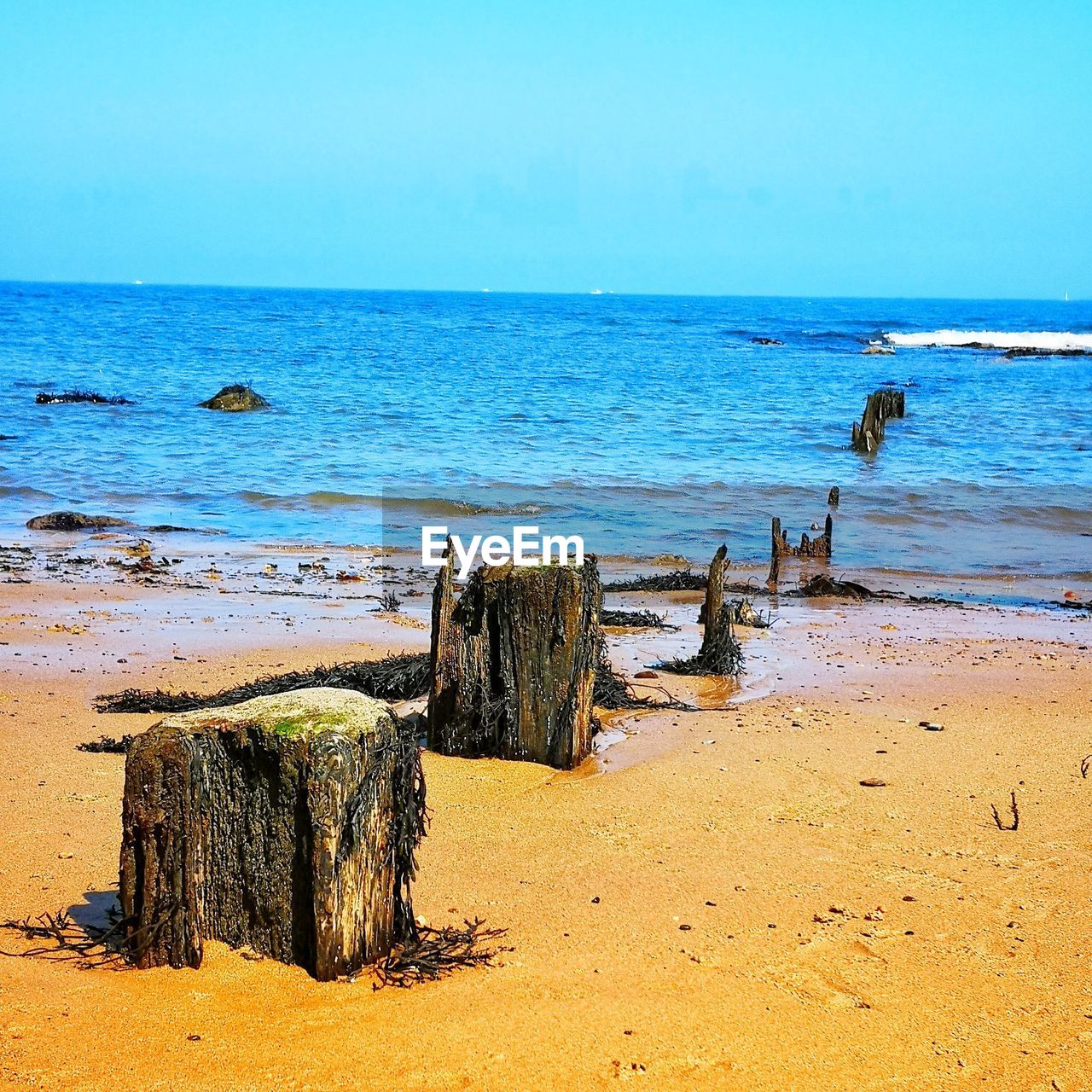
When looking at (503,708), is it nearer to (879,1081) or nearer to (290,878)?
(290,878)

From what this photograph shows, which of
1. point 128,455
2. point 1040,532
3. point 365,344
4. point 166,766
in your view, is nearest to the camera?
point 166,766

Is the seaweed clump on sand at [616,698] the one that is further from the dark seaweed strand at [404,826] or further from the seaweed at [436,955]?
the dark seaweed strand at [404,826]

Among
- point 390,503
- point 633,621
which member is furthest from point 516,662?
point 390,503

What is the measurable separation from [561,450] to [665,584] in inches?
520

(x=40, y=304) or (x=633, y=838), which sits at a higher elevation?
(x=40, y=304)

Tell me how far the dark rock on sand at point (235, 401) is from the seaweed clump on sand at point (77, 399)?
2409 mm

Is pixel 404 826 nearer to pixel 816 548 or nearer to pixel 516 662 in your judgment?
pixel 516 662

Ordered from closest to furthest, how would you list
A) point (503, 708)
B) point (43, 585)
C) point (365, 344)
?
point (503, 708) → point (43, 585) → point (365, 344)

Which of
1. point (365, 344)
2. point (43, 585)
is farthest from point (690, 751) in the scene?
point (365, 344)

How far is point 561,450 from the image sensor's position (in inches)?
1003

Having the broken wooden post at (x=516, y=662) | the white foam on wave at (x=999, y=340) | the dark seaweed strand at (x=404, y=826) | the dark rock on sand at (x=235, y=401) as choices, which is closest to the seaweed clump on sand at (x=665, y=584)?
the broken wooden post at (x=516, y=662)

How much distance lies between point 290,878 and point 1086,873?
3180 mm

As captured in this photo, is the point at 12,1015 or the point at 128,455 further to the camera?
the point at 128,455

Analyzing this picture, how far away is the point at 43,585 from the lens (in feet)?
37.5
